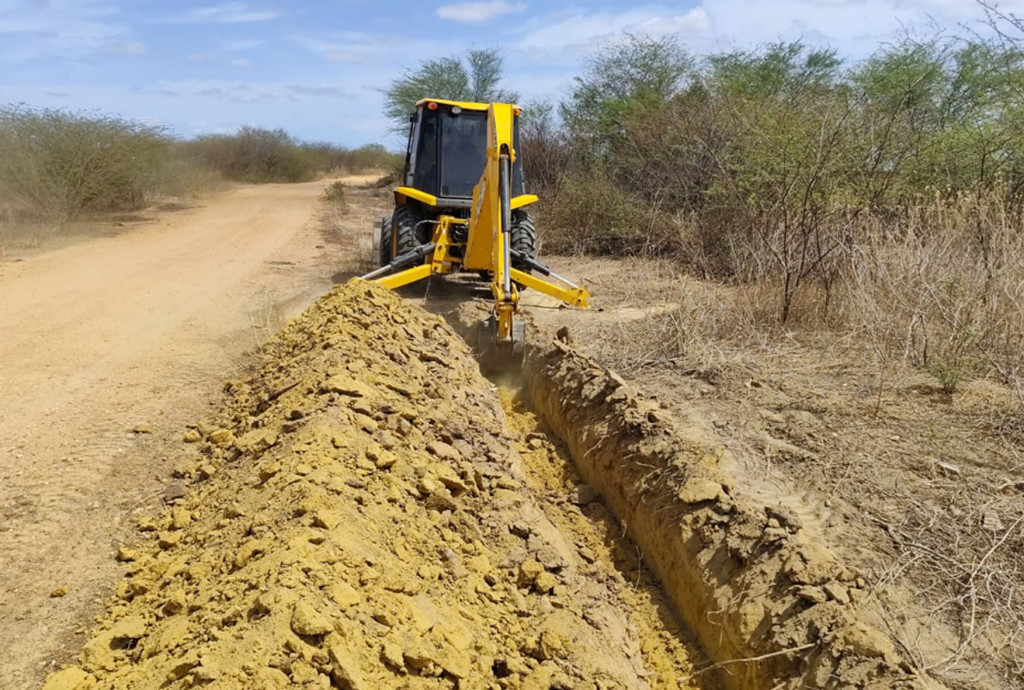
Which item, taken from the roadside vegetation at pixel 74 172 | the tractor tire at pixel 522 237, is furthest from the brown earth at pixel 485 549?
the roadside vegetation at pixel 74 172

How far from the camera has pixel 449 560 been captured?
11.9 feet

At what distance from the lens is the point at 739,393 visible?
18.9ft

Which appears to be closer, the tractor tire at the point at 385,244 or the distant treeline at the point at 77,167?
the tractor tire at the point at 385,244

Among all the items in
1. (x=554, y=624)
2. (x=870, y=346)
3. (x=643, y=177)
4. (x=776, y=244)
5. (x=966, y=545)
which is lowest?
(x=554, y=624)

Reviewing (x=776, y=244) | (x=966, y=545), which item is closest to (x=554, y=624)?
(x=966, y=545)

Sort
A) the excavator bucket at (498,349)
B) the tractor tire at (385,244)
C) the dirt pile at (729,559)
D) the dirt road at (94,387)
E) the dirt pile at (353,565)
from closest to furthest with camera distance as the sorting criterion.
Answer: the dirt pile at (353,565), the dirt pile at (729,559), the dirt road at (94,387), the excavator bucket at (498,349), the tractor tire at (385,244)

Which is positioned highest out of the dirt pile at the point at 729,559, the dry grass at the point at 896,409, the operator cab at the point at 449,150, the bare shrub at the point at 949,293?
the operator cab at the point at 449,150

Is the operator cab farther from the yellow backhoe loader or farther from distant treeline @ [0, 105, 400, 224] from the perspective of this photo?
distant treeline @ [0, 105, 400, 224]

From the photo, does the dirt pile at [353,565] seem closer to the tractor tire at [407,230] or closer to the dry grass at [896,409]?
the dry grass at [896,409]

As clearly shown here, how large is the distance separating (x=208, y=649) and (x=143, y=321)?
19.7 feet

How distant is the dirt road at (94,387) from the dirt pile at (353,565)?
24cm

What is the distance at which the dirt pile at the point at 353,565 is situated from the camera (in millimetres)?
2621

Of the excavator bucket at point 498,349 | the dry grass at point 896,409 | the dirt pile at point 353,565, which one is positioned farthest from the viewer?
the excavator bucket at point 498,349

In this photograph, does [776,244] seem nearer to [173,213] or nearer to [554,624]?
[554,624]
